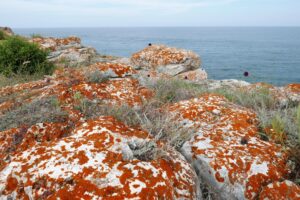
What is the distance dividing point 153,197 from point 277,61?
65578mm

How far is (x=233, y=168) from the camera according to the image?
3.04 m

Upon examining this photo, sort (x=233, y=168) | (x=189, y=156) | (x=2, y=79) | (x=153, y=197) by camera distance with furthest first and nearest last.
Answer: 1. (x=2, y=79)
2. (x=189, y=156)
3. (x=233, y=168)
4. (x=153, y=197)

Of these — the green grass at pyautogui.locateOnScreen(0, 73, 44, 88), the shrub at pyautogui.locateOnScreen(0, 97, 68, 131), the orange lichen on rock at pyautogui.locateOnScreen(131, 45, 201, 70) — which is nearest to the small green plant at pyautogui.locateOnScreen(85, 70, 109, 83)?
the shrub at pyautogui.locateOnScreen(0, 97, 68, 131)

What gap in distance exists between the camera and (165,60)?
12.6 m

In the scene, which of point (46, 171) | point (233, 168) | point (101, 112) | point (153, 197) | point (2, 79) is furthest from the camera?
point (2, 79)

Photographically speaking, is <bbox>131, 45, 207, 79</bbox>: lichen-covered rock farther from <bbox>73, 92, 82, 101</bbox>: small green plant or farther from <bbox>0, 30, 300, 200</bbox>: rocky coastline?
<bbox>73, 92, 82, 101</bbox>: small green plant

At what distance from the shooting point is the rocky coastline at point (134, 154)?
2.50 metres

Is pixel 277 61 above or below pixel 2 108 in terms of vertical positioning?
below

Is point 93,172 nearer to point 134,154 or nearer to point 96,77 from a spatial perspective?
point 134,154

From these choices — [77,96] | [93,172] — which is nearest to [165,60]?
[77,96]

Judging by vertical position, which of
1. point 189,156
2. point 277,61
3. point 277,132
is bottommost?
point 277,61

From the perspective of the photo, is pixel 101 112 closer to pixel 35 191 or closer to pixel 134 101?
pixel 134 101

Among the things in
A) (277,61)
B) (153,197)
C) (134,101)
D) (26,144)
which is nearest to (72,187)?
(153,197)

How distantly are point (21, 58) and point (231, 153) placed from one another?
26.2ft
